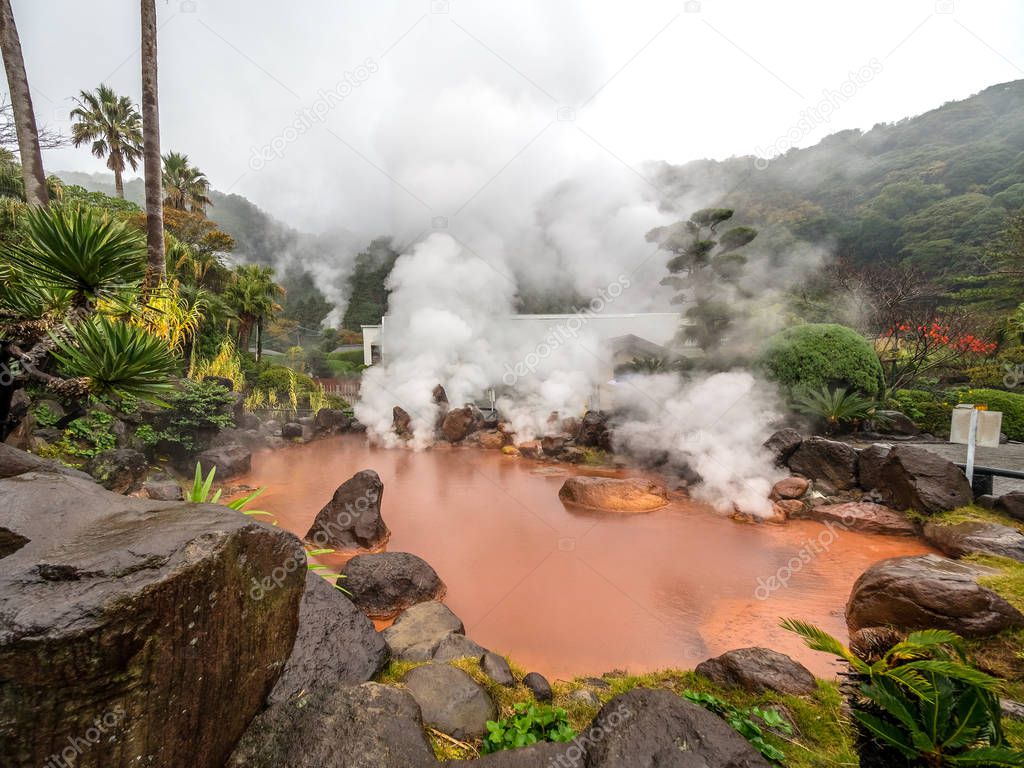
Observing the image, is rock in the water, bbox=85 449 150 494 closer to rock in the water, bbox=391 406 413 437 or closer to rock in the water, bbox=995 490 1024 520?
rock in the water, bbox=391 406 413 437

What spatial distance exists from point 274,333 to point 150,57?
3216 cm

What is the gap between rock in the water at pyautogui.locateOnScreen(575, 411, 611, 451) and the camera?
1177 centimetres

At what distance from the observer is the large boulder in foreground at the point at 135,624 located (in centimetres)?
130

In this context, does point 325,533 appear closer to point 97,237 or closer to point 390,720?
point 97,237

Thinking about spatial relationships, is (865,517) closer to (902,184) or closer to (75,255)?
(75,255)

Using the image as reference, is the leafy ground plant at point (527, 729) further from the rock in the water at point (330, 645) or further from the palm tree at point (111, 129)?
the palm tree at point (111, 129)

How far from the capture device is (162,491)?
6.84m

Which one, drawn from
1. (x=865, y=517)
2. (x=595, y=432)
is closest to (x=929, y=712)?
(x=865, y=517)

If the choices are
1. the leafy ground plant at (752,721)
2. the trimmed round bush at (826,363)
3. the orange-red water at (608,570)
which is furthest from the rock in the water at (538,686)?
the trimmed round bush at (826,363)

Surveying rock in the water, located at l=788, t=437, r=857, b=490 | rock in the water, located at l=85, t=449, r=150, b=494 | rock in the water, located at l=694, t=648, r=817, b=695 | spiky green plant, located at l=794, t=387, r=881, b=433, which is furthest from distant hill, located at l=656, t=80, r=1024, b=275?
rock in the water, located at l=85, t=449, r=150, b=494

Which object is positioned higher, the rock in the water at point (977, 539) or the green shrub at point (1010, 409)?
the green shrub at point (1010, 409)

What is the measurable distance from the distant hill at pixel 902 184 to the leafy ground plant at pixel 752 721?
2848cm

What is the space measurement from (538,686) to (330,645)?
1.59m

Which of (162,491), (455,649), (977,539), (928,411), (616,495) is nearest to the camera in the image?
(455,649)
